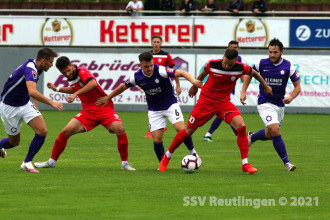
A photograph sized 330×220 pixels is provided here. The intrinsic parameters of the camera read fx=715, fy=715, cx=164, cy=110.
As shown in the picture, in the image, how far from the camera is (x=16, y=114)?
11.4 metres

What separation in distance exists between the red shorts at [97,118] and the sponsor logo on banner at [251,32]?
1619 cm

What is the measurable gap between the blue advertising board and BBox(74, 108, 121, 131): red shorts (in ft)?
54.1

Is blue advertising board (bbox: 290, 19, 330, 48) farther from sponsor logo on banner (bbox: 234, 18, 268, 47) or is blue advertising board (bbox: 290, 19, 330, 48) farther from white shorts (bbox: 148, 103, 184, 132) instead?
white shorts (bbox: 148, 103, 184, 132)

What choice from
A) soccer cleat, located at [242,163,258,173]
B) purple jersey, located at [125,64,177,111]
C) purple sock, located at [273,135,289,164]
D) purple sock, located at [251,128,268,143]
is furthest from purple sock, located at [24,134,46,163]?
purple sock, located at [251,128,268,143]

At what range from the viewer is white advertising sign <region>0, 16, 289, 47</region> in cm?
2708

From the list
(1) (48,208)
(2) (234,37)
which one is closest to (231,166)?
(1) (48,208)

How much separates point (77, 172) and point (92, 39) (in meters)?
17.3

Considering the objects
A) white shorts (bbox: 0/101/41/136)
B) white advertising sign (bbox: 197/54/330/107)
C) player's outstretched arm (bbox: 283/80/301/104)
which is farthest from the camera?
white advertising sign (bbox: 197/54/330/107)

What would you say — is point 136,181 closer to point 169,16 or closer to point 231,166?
point 231,166

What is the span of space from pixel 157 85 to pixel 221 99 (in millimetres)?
1068

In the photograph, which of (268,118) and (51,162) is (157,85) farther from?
(51,162)

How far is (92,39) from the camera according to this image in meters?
28.1

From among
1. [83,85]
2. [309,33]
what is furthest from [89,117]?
[309,33]

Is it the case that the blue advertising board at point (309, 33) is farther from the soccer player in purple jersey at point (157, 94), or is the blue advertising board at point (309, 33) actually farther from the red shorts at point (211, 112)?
the red shorts at point (211, 112)
